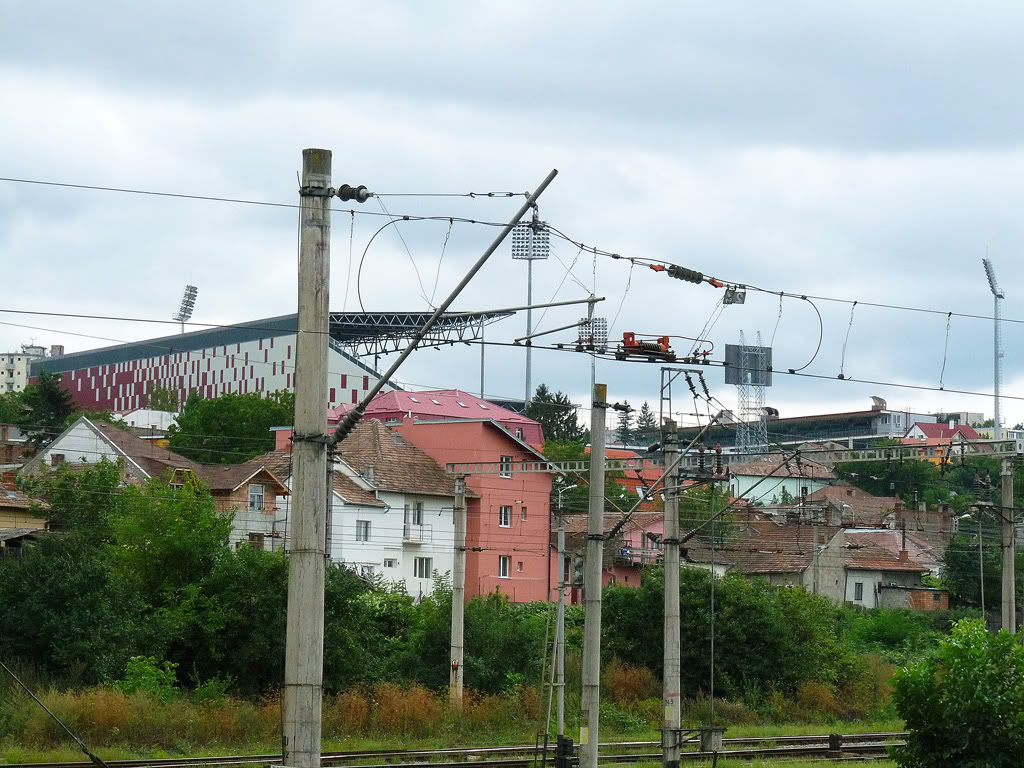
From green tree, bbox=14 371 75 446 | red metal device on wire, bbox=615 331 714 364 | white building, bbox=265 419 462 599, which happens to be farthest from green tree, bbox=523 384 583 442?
red metal device on wire, bbox=615 331 714 364

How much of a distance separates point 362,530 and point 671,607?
118 feet

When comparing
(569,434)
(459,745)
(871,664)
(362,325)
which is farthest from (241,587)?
(569,434)

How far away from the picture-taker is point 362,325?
329 ft

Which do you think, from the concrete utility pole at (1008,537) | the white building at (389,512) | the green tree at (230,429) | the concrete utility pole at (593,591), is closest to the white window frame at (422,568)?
the white building at (389,512)

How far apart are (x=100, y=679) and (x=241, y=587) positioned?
5107mm

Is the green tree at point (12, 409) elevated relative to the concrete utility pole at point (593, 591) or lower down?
elevated

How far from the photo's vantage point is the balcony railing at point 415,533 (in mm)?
67188

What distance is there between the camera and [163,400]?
130875 mm

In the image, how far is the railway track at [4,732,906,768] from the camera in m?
27.9

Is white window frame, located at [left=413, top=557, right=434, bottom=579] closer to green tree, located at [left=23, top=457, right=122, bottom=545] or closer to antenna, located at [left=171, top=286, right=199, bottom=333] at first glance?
green tree, located at [left=23, top=457, right=122, bottom=545]

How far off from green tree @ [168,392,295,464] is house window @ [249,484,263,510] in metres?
32.2

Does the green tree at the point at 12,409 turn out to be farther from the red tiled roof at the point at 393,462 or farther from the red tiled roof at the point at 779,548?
the red tiled roof at the point at 779,548

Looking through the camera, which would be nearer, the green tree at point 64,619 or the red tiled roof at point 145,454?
the green tree at point 64,619

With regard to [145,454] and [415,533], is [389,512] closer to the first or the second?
[415,533]
